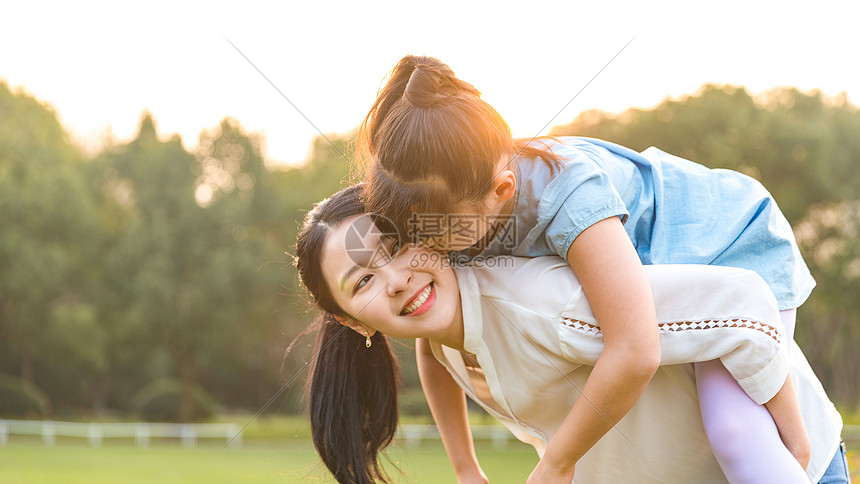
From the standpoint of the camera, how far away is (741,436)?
1593mm

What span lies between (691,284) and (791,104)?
14.1 m

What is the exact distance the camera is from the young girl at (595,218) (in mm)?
1580

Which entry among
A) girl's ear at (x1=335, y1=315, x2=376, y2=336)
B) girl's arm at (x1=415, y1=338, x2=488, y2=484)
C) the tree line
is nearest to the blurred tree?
the tree line

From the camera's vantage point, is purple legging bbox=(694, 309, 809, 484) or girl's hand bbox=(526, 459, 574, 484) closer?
purple legging bbox=(694, 309, 809, 484)

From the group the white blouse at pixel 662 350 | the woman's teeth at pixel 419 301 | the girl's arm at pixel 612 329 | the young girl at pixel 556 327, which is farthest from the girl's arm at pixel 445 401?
the girl's arm at pixel 612 329

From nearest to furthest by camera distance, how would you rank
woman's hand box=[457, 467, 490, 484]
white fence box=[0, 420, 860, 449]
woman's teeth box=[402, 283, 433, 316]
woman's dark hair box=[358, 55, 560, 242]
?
1. woman's dark hair box=[358, 55, 560, 242]
2. woman's teeth box=[402, 283, 433, 316]
3. woman's hand box=[457, 467, 490, 484]
4. white fence box=[0, 420, 860, 449]

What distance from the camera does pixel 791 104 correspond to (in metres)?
14.1

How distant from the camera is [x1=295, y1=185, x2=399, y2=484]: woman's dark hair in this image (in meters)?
2.21

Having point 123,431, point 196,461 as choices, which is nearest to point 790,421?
point 196,461

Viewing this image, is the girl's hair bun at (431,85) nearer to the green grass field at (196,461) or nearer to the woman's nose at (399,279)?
the woman's nose at (399,279)

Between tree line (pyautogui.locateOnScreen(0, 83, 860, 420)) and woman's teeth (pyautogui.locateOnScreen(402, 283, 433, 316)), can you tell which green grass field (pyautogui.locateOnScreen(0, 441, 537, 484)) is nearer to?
tree line (pyautogui.locateOnScreen(0, 83, 860, 420))

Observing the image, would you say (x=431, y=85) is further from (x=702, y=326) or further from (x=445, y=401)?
(x=445, y=401)

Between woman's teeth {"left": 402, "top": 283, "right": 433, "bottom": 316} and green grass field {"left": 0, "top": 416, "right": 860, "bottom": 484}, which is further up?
woman's teeth {"left": 402, "top": 283, "right": 433, "bottom": 316}

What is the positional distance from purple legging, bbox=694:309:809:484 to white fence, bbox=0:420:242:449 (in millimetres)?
13776
